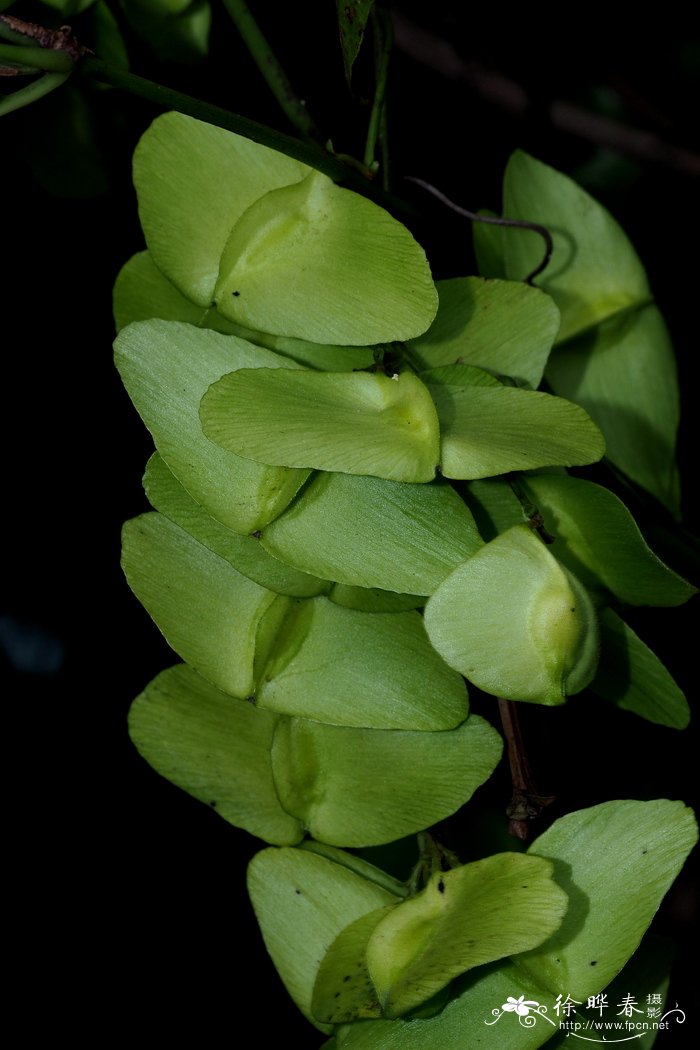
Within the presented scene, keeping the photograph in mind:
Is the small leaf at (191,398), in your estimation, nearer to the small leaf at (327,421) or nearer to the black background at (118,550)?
the small leaf at (327,421)

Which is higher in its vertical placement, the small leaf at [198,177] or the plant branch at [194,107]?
the plant branch at [194,107]

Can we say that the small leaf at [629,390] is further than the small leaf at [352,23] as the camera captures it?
Yes

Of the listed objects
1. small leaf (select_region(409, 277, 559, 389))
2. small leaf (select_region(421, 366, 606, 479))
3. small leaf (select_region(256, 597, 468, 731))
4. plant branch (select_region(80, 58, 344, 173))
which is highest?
plant branch (select_region(80, 58, 344, 173))

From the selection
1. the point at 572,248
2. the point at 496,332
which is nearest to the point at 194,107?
the point at 496,332

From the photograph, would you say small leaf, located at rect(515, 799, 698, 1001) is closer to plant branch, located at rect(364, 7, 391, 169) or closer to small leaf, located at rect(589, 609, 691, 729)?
small leaf, located at rect(589, 609, 691, 729)

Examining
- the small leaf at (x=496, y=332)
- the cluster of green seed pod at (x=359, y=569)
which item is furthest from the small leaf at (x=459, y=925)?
the small leaf at (x=496, y=332)

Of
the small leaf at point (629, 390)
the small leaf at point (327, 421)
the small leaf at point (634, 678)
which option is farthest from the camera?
the small leaf at point (629, 390)

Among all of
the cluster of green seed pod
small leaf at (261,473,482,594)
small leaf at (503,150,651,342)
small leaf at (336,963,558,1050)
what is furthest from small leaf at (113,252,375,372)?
small leaf at (336,963,558,1050)
